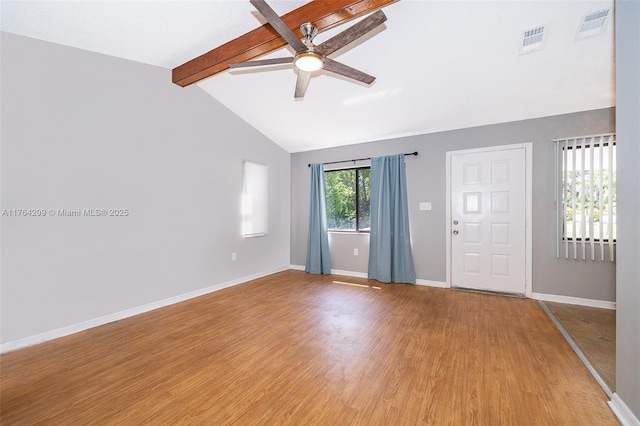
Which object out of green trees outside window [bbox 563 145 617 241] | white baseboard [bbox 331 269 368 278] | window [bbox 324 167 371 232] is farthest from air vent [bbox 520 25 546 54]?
white baseboard [bbox 331 269 368 278]

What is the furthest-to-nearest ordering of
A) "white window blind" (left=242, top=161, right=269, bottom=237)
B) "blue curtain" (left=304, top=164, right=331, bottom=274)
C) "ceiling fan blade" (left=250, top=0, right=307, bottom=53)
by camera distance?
1. "blue curtain" (left=304, top=164, right=331, bottom=274)
2. "white window blind" (left=242, top=161, right=269, bottom=237)
3. "ceiling fan blade" (left=250, top=0, right=307, bottom=53)

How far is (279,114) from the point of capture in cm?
434

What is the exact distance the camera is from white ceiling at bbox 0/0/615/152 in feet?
7.70

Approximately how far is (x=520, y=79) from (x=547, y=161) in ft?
4.13

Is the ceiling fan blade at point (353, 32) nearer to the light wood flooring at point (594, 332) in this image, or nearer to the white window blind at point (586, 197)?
the light wood flooring at point (594, 332)

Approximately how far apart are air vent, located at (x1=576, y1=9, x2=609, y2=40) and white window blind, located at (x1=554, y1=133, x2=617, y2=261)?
148cm

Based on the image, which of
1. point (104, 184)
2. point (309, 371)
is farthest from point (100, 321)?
point (309, 371)

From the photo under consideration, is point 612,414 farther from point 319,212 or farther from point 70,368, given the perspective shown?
point 319,212

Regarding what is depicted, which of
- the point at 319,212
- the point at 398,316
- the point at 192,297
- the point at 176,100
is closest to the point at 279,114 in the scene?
the point at 176,100

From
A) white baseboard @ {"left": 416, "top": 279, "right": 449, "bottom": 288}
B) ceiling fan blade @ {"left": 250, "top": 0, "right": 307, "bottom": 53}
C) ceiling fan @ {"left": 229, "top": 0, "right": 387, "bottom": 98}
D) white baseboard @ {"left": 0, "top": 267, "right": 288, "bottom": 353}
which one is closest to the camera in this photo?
ceiling fan blade @ {"left": 250, "top": 0, "right": 307, "bottom": 53}

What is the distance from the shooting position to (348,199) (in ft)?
17.3

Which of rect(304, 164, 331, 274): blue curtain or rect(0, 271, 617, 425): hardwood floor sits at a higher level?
rect(304, 164, 331, 274): blue curtain

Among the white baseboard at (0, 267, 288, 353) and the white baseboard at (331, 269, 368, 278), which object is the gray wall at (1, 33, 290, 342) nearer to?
the white baseboard at (0, 267, 288, 353)

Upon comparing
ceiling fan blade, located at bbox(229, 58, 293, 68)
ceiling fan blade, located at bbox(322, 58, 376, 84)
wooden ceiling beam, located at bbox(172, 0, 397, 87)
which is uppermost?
wooden ceiling beam, located at bbox(172, 0, 397, 87)
